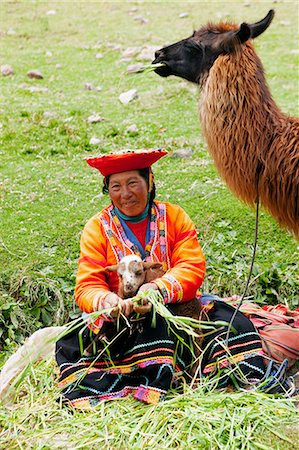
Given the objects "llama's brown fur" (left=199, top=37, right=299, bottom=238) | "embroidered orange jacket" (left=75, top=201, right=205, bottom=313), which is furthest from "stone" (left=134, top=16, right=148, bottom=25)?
"embroidered orange jacket" (left=75, top=201, right=205, bottom=313)

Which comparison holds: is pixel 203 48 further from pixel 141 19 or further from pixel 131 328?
pixel 141 19

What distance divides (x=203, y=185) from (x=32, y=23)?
7410 millimetres

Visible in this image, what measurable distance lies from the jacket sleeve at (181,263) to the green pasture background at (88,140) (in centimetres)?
108

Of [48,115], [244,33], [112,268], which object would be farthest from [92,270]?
[48,115]

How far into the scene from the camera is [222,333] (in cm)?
389

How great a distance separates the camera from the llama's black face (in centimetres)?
418

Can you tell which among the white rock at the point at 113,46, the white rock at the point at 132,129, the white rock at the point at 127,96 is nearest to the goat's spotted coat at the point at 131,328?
the white rock at the point at 132,129

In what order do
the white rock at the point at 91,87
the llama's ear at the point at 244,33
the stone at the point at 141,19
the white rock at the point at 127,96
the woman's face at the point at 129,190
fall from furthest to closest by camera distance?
the stone at the point at 141,19
the white rock at the point at 91,87
the white rock at the point at 127,96
the llama's ear at the point at 244,33
the woman's face at the point at 129,190

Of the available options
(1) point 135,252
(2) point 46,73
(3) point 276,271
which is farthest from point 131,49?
(1) point 135,252

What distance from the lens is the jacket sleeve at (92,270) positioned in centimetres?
368

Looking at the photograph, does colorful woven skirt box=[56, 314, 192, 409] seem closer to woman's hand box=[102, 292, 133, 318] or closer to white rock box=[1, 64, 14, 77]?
woman's hand box=[102, 292, 133, 318]

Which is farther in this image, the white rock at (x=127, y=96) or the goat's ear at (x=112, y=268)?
the white rock at (x=127, y=96)

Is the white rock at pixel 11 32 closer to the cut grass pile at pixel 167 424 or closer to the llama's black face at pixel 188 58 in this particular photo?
the llama's black face at pixel 188 58

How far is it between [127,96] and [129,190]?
210 inches
